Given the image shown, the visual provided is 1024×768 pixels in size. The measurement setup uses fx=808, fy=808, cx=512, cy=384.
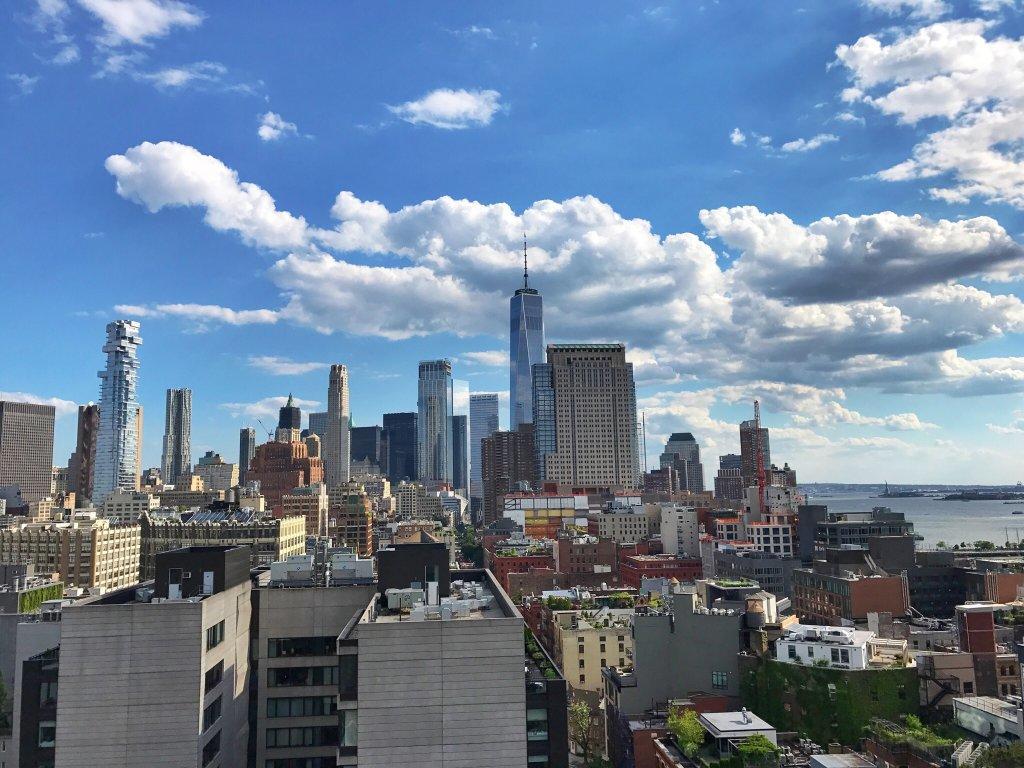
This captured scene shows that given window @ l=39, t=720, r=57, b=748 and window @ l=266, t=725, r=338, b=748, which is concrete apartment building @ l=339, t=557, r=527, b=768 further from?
window @ l=39, t=720, r=57, b=748

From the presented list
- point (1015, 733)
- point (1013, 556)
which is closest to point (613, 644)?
point (1015, 733)

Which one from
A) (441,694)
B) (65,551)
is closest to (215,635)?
(441,694)

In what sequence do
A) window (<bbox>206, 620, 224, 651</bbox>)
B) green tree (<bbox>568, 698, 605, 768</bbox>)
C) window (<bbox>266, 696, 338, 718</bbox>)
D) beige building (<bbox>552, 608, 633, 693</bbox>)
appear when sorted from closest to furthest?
1. window (<bbox>206, 620, 224, 651</bbox>)
2. window (<bbox>266, 696, 338, 718</bbox>)
3. green tree (<bbox>568, 698, 605, 768</bbox>)
4. beige building (<bbox>552, 608, 633, 693</bbox>)

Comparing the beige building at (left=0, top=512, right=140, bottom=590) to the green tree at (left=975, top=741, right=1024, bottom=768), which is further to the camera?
the beige building at (left=0, top=512, right=140, bottom=590)

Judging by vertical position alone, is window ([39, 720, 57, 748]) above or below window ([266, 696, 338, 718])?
above

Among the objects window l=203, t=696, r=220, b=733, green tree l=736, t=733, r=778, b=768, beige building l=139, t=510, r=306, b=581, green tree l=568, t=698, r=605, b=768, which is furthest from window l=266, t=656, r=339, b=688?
beige building l=139, t=510, r=306, b=581

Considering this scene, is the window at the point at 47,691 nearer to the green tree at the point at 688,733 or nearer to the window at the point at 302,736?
the window at the point at 302,736
